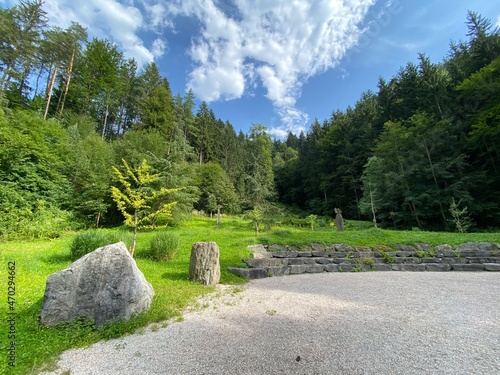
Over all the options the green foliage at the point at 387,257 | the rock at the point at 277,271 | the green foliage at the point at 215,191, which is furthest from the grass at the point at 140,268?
the green foliage at the point at 215,191

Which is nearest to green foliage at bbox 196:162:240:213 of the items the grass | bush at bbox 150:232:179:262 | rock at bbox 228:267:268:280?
the grass

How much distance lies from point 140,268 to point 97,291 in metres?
2.78

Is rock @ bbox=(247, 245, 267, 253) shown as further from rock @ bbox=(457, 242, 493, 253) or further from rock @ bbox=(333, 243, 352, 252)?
rock @ bbox=(457, 242, 493, 253)

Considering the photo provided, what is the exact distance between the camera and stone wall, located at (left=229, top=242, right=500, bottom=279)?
6.89 metres

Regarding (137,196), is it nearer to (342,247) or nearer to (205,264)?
(205,264)

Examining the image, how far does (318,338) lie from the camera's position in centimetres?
268

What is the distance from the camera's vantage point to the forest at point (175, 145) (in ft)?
40.7

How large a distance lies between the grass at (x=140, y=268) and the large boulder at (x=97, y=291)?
15cm

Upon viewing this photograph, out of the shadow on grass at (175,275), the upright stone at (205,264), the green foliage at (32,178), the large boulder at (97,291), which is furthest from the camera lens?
the green foliage at (32,178)

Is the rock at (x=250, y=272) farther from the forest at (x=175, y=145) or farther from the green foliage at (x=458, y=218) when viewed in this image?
the green foliage at (x=458, y=218)

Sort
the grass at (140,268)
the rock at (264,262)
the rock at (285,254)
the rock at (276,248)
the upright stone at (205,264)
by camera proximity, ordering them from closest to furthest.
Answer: the grass at (140,268), the upright stone at (205,264), the rock at (264,262), the rock at (285,254), the rock at (276,248)

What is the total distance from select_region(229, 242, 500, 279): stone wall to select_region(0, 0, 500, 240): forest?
4587mm

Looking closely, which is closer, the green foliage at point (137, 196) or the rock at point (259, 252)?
the green foliage at point (137, 196)

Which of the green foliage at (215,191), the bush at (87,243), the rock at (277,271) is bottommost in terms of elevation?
the rock at (277,271)
